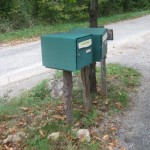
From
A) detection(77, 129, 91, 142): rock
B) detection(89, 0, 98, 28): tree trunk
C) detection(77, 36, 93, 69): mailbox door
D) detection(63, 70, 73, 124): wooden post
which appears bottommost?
detection(77, 129, 91, 142): rock

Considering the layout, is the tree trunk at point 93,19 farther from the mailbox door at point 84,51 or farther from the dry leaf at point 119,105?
the mailbox door at point 84,51

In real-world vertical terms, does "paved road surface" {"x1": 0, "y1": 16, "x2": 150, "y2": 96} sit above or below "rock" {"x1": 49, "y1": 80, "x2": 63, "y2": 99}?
below

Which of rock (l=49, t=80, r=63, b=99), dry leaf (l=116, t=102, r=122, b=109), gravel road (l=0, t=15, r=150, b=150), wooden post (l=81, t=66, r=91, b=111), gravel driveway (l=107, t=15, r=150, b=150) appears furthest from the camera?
rock (l=49, t=80, r=63, b=99)

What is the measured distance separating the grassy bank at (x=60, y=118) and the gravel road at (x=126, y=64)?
23cm

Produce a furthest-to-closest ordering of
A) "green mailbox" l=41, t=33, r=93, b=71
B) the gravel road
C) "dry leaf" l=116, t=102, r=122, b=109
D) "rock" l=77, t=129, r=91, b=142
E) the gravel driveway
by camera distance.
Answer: "dry leaf" l=116, t=102, r=122, b=109 < the gravel road < the gravel driveway < "rock" l=77, t=129, r=91, b=142 < "green mailbox" l=41, t=33, r=93, b=71

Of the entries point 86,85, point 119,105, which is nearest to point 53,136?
point 86,85

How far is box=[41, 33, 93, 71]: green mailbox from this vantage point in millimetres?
4203

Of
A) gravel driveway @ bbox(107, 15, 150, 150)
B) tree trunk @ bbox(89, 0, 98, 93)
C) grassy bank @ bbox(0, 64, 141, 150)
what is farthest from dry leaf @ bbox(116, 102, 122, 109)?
tree trunk @ bbox(89, 0, 98, 93)

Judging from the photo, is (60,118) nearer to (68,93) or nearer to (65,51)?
(68,93)

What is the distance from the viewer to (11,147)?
431 cm

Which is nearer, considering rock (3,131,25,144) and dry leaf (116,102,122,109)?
rock (3,131,25,144)

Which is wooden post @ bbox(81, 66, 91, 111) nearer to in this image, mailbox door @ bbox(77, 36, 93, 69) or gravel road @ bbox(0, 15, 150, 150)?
mailbox door @ bbox(77, 36, 93, 69)

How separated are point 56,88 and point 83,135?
225cm

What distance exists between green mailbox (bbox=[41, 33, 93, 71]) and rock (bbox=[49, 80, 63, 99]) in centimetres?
186
